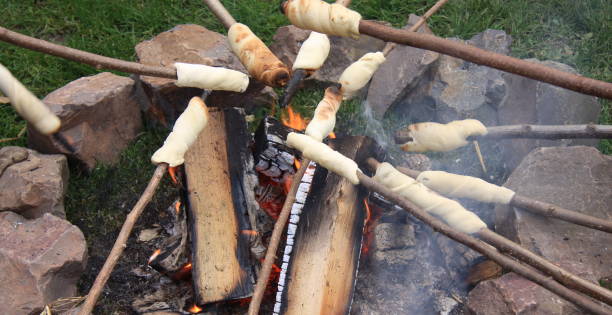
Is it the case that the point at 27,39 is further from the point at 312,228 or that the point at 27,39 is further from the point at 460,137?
the point at 460,137

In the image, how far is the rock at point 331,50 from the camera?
4.07 meters

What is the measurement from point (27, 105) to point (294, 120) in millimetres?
2099

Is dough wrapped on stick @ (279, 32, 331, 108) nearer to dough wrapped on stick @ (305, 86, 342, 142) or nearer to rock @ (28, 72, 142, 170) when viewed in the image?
dough wrapped on stick @ (305, 86, 342, 142)

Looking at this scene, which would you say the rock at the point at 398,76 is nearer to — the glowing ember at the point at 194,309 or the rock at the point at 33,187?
the glowing ember at the point at 194,309

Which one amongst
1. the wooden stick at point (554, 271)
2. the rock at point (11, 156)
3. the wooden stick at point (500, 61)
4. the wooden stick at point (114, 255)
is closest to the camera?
the wooden stick at point (500, 61)

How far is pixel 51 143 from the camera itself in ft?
11.0

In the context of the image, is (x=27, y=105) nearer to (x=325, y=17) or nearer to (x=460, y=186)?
(x=325, y=17)

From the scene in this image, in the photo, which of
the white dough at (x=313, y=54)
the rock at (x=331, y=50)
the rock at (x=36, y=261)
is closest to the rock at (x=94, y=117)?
the rock at (x=36, y=261)

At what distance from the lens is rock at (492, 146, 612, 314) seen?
279 cm

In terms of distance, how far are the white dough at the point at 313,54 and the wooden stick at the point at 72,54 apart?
589 mm

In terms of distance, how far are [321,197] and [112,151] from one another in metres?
1.58

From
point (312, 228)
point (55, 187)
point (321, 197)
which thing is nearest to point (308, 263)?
point (312, 228)

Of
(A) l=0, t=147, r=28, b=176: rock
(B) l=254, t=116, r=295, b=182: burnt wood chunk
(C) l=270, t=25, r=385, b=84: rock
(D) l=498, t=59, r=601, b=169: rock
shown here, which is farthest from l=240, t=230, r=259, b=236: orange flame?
(D) l=498, t=59, r=601, b=169: rock

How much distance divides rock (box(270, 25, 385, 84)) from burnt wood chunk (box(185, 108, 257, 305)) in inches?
36.8
